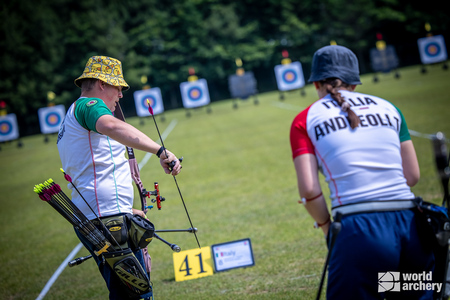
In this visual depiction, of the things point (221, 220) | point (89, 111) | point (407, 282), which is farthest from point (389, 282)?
point (221, 220)

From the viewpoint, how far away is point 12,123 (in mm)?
24625

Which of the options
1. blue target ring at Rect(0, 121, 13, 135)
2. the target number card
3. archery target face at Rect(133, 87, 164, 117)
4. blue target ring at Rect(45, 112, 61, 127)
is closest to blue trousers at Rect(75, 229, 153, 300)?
the target number card

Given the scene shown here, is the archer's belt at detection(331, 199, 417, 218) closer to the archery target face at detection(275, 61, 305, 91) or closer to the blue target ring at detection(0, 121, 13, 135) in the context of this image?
the archery target face at detection(275, 61, 305, 91)

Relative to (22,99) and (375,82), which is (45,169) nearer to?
(375,82)

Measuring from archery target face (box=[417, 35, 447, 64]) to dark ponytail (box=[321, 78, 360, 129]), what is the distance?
2681 centimetres

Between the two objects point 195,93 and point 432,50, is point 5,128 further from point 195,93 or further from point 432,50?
point 432,50

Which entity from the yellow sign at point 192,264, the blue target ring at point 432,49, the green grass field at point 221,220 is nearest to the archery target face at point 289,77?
the blue target ring at point 432,49

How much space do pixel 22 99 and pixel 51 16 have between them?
7889 mm

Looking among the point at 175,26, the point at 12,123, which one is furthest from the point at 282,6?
the point at 12,123

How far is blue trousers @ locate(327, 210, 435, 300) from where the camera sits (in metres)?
1.85

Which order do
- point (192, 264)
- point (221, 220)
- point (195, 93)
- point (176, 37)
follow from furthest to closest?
point (176, 37), point (195, 93), point (221, 220), point (192, 264)

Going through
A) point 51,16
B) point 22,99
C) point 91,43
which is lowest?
point 22,99

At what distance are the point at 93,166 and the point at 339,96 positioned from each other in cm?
141

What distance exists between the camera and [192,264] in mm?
4660
